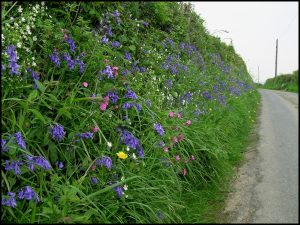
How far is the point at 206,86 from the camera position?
5.09 m

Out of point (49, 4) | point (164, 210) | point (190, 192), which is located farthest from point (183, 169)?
point (49, 4)

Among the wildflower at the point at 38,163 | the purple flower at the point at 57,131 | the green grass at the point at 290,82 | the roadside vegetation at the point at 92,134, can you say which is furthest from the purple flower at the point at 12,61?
the green grass at the point at 290,82

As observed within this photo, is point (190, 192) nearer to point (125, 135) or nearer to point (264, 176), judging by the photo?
point (125, 135)

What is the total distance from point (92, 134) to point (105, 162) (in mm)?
216

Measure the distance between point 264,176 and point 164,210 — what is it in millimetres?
1538

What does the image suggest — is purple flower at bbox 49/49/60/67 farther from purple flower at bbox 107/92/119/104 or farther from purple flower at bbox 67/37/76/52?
purple flower at bbox 107/92/119/104

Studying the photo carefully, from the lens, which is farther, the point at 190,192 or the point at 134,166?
the point at 190,192

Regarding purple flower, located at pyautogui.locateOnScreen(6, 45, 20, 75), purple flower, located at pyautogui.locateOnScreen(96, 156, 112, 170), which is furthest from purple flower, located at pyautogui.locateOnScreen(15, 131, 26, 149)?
purple flower, located at pyautogui.locateOnScreen(96, 156, 112, 170)

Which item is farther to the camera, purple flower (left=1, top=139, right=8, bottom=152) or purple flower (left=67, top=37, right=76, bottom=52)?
purple flower (left=67, top=37, right=76, bottom=52)

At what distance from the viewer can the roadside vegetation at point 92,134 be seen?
1889 millimetres

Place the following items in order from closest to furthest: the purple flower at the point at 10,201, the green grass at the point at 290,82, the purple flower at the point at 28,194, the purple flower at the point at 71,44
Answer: the green grass at the point at 290,82, the purple flower at the point at 10,201, the purple flower at the point at 28,194, the purple flower at the point at 71,44

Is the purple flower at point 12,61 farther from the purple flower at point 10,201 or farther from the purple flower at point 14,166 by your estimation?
the purple flower at point 10,201

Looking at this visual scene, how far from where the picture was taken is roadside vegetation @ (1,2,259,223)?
6.20ft

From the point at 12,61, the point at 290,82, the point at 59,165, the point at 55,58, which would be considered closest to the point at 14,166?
the point at 59,165
